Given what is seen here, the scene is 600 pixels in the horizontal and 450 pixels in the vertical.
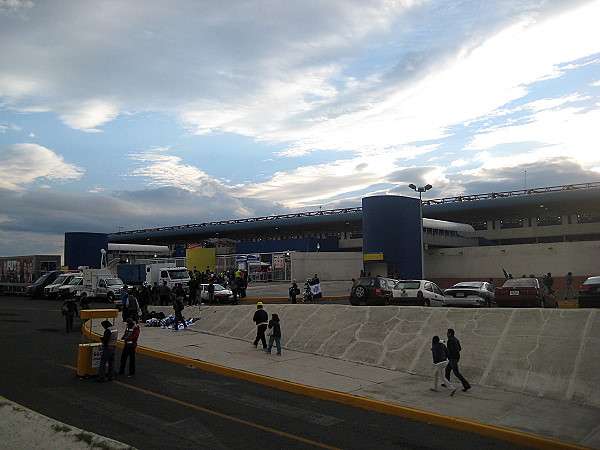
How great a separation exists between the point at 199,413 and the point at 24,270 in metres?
49.8

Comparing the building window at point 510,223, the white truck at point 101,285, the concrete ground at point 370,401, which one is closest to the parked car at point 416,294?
the concrete ground at point 370,401

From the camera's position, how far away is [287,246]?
57.2 metres

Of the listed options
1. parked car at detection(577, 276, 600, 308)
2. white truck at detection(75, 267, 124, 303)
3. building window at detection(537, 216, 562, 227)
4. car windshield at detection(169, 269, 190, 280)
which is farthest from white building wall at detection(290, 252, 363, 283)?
parked car at detection(577, 276, 600, 308)

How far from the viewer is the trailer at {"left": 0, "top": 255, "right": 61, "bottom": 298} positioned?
4675 cm

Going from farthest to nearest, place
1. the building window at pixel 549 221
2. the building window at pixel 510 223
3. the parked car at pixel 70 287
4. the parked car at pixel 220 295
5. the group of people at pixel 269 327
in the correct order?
1. the building window at pixel 510 223
2. the building window at pixel 549 221
3. the parked car at pixel 70 287
4. the parked car at pixel 220 295
5. the group of people at pixel 269 327

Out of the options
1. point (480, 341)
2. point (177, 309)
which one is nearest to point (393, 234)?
point (177, 309)

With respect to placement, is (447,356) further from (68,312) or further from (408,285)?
(68,312)

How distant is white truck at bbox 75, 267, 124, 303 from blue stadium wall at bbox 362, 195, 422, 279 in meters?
20.1

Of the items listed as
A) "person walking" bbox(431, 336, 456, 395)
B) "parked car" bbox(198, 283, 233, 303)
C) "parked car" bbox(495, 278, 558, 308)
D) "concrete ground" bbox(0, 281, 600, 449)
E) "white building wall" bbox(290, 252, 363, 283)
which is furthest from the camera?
"white building wall" bbox(290, 252, 363, 283)

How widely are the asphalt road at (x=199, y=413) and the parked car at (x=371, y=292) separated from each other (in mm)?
10795

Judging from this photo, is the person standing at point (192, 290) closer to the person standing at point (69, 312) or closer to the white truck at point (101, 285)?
the person standing at point (69, 312)

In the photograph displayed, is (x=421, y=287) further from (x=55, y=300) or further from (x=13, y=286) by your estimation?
(x=13, y=286)

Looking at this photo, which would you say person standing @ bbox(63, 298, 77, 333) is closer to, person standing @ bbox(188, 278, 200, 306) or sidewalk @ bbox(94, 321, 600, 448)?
sidewalk @ bbox(94, 321, 600, 448)

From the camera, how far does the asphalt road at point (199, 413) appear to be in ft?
27.3
